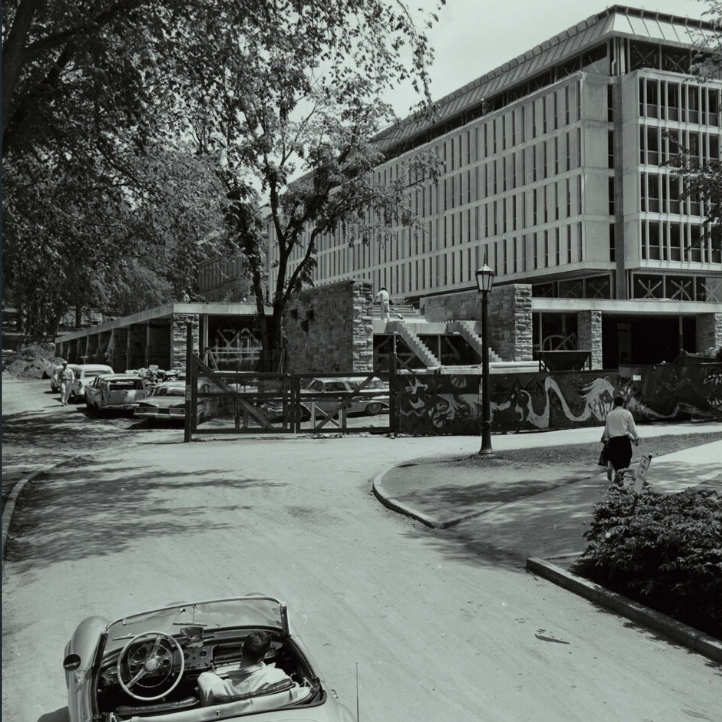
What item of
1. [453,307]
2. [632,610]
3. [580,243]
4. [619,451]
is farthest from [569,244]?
[632,610]

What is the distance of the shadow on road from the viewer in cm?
936

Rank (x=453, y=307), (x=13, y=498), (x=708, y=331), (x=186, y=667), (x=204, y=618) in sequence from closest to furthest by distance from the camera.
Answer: (x=186, y=667) → (x=204, y=618) → (x=13, y=498) → (x=453, y=307) → (x=708, y=331)

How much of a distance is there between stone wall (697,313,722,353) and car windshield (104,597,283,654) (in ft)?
146

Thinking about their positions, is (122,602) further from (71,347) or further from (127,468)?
(71,347)

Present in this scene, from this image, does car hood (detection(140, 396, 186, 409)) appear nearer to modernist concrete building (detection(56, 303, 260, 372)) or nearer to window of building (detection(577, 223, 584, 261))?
modernist concrete building (detection(56, 303, 260, 372))

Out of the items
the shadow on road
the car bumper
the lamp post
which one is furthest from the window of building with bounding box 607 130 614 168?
the shadow on road

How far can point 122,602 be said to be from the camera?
22.9 ft

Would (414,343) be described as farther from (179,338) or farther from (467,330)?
(179,338)

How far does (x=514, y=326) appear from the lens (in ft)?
122

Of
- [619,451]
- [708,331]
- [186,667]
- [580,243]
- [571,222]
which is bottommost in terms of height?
[186,667]

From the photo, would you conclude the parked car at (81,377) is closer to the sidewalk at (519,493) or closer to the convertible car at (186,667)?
the sidewalk at (519,493)

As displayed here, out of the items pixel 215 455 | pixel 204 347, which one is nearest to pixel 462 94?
pixel 204 347

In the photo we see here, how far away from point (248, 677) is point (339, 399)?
64.0ft

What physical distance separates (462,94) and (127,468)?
177ft
